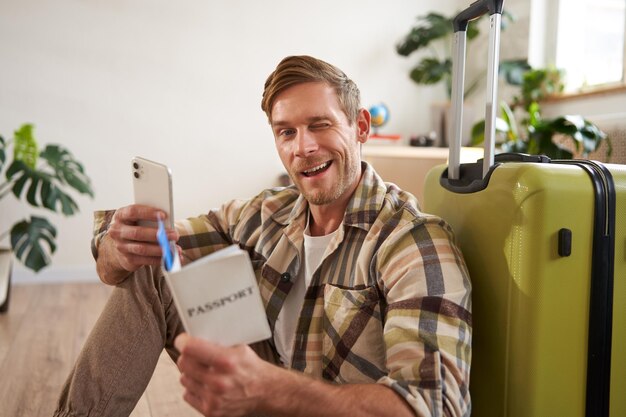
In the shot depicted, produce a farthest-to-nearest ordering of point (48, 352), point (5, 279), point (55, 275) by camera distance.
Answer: point (55, 275) < point (5, 279) < point (48, 352)

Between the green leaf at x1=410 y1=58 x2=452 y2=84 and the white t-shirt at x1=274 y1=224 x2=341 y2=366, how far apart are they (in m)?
2.98

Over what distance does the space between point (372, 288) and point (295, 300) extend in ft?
0.83

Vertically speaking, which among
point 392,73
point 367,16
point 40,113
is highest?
point 367,16

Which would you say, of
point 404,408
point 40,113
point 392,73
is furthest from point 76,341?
point 392,73

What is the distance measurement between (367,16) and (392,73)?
0.42 m

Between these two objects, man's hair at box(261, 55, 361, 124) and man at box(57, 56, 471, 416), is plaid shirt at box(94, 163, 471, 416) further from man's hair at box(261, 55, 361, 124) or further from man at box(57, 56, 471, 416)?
man's hair at box(261, 55, 361, 124)

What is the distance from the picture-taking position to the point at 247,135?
13.5 ft

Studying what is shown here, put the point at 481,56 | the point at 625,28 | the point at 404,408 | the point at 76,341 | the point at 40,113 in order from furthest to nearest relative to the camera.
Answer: the point at 481,56, the point at 40,113, the point at 625,28, the point at 76,341, the point at 404,408

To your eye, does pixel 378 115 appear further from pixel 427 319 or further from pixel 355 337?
pixel 427 319

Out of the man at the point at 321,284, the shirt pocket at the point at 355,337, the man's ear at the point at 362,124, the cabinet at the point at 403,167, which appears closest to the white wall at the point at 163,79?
the cabinet at the point at 403,167

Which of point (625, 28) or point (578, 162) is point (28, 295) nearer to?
point (578, 162)

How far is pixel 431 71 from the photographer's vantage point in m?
4.07

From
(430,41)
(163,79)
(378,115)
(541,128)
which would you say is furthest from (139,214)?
(430,41)

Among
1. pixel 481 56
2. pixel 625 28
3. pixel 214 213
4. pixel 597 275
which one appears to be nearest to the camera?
pixel 597 275
